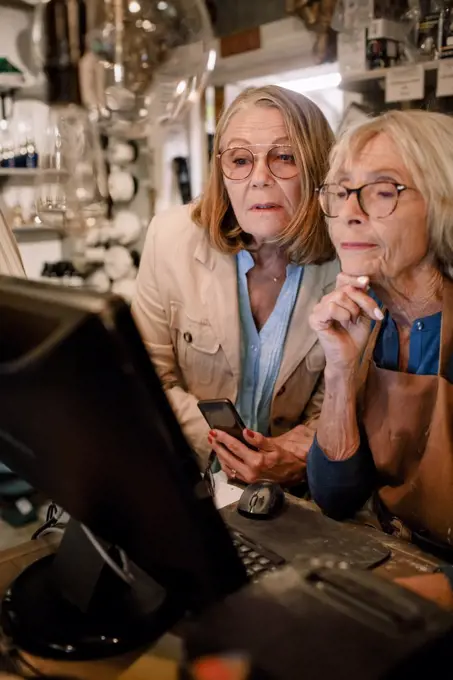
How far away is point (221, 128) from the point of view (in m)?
1.56

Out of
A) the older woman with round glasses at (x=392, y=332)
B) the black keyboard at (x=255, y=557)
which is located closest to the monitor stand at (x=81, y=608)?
the black keyboard at (x=255, y=557)

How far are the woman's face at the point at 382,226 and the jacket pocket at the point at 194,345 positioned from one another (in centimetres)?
A: 50

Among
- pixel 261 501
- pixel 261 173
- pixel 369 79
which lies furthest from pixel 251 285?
pixel 369 79

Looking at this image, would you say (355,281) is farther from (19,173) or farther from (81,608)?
(19,173)

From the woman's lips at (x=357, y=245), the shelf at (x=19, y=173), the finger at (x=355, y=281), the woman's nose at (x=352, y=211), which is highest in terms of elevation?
the shelf at (x=19, y=173)

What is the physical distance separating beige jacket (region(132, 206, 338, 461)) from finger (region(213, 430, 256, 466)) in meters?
0.16

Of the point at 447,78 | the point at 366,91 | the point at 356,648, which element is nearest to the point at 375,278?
the point at 356,648

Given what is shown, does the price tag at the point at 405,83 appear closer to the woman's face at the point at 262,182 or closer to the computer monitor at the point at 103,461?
the woman's face at the point at 262,182

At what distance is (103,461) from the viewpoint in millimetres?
546

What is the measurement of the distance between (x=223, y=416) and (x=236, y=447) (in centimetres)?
7

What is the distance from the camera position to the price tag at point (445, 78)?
2104 mm

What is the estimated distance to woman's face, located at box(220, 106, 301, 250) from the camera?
1.46 metres

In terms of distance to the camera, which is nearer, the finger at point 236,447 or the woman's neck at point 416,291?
the woman's neck at point 416,291

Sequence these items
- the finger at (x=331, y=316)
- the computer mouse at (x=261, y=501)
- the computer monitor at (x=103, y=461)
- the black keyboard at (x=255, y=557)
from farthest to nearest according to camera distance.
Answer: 1. the finger at (x=331, y=316)
2. the computer mouse at (x=261, y=501)
3. the black keyboard at (x=255, y=557)
4. the computer monitor at (x=103, y=461)
